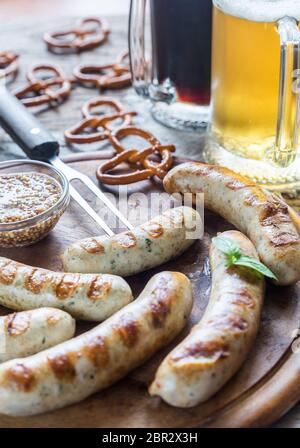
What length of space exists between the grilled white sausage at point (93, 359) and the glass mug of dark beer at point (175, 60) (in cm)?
133

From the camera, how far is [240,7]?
99.1 inches

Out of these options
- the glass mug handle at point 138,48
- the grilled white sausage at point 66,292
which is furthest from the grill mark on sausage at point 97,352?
the glass mug handle at point 138,48

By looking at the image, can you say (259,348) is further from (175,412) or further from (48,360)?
(48,360)

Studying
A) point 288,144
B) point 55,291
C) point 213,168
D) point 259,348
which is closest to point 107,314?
point 55,291

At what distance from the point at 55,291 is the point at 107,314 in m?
0.17

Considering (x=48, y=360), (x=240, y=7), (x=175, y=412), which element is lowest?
(x=175, y=412)

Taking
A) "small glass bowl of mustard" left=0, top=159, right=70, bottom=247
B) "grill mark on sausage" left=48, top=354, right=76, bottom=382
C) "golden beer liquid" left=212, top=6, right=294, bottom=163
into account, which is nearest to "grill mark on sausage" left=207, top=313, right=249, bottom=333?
"grill mark on sausage" left=48, top=354, right=76, bottom=382

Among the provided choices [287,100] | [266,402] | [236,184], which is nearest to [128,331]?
[266,402]

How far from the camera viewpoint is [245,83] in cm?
269

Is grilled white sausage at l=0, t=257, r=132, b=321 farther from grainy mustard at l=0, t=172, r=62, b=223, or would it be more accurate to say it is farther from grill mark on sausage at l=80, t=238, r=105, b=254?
grainy mustard at l=0, t=172, r=62, b=223

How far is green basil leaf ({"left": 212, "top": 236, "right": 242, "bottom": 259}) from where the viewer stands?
6.94 feet

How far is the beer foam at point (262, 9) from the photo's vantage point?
2422 mm

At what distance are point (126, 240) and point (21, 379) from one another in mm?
659

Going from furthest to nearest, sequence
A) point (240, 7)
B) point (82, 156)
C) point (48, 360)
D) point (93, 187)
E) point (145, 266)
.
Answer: point (82, 156), point (93, 187), point (240, 7), point (145, 266), point (48, 360)
